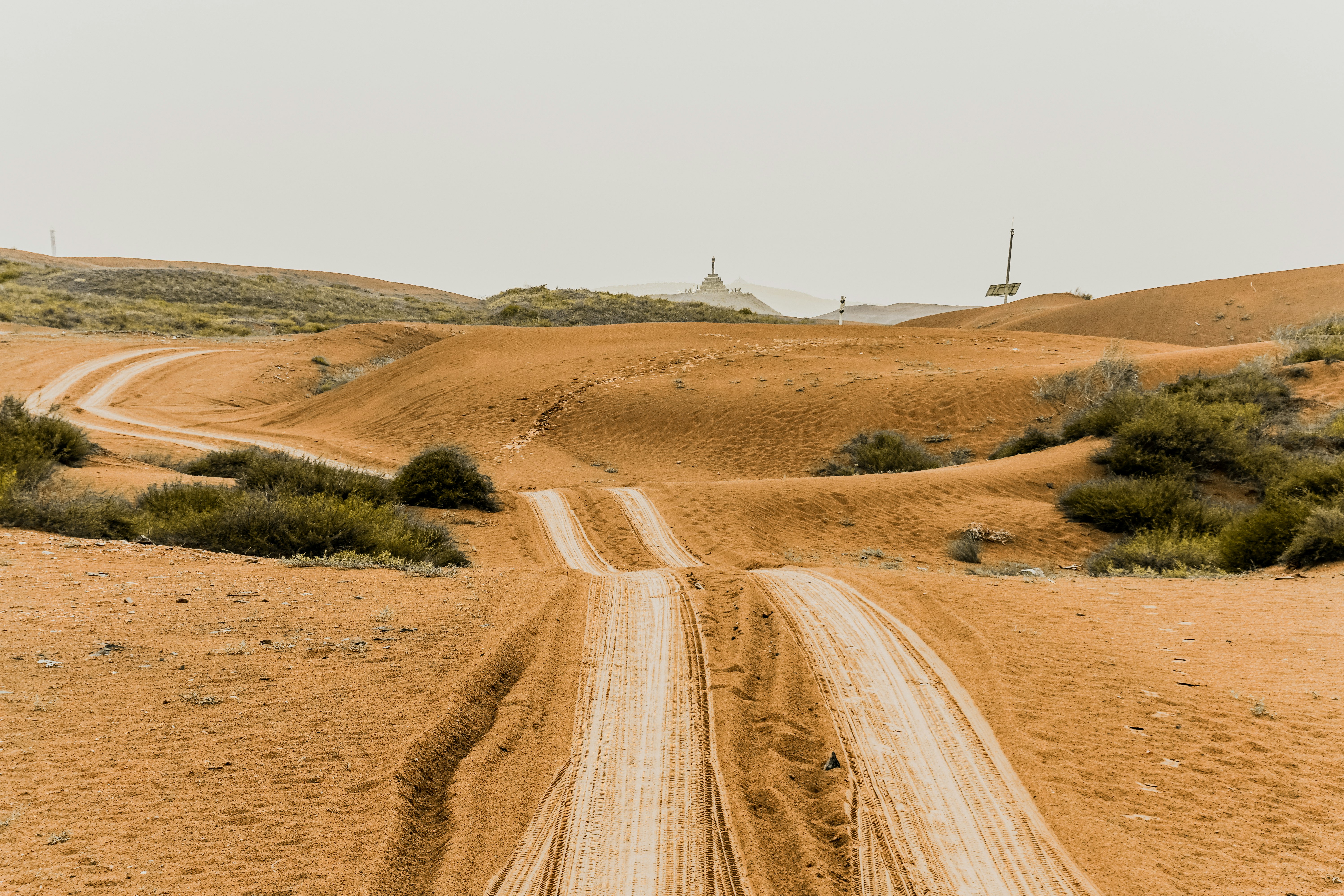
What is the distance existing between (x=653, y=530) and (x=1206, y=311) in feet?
152

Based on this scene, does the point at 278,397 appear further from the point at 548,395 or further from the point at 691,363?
the point at 691,363

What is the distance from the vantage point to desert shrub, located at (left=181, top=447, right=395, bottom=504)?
38.8ft

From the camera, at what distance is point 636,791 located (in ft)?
12.9

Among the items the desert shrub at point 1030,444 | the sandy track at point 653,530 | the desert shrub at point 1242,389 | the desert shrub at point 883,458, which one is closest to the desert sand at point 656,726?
the sandy track at point 653,530

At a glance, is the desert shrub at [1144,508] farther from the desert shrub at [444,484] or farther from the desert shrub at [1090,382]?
the desert shrub at [444,484]

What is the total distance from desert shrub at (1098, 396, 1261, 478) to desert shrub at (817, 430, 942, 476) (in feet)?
12.4

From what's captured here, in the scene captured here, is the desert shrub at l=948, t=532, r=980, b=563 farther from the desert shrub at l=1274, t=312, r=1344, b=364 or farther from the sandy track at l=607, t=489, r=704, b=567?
the desert shrub at l=1274, t=312, r=1344, b=364

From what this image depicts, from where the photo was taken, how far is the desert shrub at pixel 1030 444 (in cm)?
1773

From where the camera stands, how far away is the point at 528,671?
5363mm

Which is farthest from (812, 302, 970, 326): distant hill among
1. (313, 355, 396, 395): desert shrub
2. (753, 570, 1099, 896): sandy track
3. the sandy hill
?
(753, 570, 1099, 896): sandy track

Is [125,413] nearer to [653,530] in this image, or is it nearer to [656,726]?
[653,530]

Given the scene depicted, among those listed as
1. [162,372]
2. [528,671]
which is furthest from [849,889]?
[162,372]

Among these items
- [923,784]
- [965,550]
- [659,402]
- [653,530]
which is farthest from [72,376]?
[923,784]

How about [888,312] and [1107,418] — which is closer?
[1107,418]
